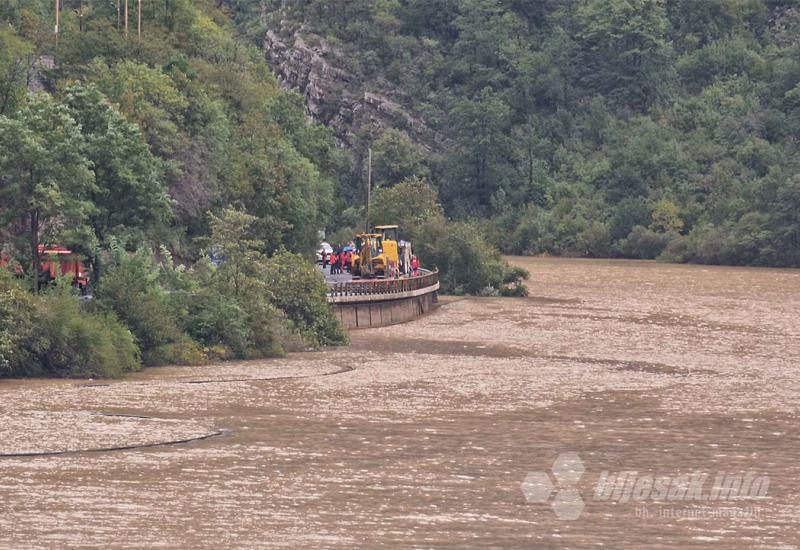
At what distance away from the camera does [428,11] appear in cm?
18862

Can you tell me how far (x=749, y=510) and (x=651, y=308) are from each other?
5124cm

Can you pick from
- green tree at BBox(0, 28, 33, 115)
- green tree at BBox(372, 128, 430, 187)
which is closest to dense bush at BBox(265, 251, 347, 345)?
green tree at BBox(0, 28, 33, 115)

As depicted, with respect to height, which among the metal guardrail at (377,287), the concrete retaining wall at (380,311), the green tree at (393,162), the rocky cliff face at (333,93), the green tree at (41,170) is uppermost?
the rocky cliff face at (333,93)

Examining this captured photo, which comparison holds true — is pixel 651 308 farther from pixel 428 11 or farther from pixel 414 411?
pixel 428 11

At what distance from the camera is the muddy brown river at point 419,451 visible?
90.8ft

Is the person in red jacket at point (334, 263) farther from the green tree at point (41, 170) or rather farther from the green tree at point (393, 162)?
the green tree at point (393, 162)

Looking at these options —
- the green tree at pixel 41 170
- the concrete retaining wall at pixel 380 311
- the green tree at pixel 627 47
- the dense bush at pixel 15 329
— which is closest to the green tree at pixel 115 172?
the green tree at pixel 41 170

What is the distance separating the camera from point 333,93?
172m

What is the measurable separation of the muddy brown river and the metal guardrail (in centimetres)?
653

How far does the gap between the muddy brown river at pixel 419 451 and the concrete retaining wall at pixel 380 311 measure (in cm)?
635

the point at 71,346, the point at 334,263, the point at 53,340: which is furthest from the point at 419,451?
the point at 334,263

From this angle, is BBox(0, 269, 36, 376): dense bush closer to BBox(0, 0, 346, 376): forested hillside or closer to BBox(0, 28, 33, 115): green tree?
BBox(0, 0, 346, 376): forested hillside

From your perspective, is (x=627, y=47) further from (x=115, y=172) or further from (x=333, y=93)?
(x=115, y=172)

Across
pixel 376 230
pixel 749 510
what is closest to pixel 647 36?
pixel 376 230
